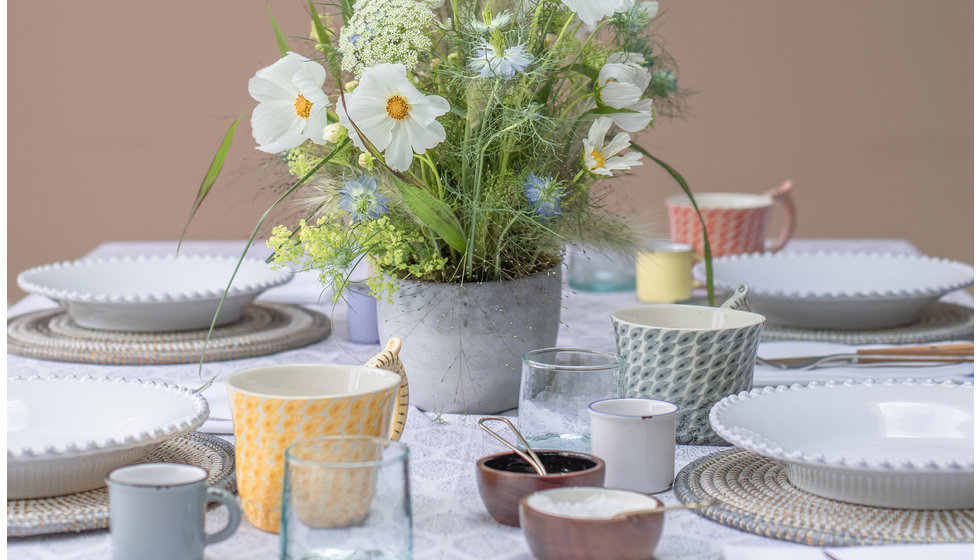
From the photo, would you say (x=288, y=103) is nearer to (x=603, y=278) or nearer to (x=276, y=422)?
(x=276, y=422)

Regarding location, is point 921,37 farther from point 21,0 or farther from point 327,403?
point 327,403

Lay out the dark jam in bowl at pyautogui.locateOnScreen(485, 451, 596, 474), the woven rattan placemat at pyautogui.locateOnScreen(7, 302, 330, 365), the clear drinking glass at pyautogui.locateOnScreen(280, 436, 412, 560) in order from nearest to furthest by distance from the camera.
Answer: the clear drinking glass at pyautogui.locateOnScreen(280, 436, 412, 560), the dark jam in bowl at pyautogui.locateOnScreen(485, 451, 596, 474), the woven rattan placemat at pyautogui.locateOnScreen(7, 302, 330, 365)

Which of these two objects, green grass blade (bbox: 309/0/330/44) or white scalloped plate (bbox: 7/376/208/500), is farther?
green grass blade (bbox: 309/0/330/44)

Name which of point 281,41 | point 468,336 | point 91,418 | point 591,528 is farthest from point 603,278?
point 591,528

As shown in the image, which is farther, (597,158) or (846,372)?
(846,372)

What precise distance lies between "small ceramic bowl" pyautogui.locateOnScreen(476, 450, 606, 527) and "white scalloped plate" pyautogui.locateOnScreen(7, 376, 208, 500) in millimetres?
219

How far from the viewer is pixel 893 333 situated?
1.26 m

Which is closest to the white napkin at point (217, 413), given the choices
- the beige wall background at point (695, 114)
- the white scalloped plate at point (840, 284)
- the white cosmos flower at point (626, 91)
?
the white cosmos flower at point (626, 91)

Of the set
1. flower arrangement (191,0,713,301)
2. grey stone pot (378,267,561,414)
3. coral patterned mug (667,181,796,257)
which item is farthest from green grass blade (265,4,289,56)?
coral patterned mug (667,181,796,257)

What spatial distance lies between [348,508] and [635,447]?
→ 25 centimetres

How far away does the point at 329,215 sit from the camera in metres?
0.91

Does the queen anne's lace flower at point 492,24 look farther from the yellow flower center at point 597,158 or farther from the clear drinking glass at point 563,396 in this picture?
the clear drinking glass at point 563,396

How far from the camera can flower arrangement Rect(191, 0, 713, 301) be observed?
2.77ft

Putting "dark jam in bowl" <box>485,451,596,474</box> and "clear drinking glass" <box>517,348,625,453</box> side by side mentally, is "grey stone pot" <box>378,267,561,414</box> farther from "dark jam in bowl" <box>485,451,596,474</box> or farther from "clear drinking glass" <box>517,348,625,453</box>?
"dark jam in bowl" <box>485,451,596,474</box>
